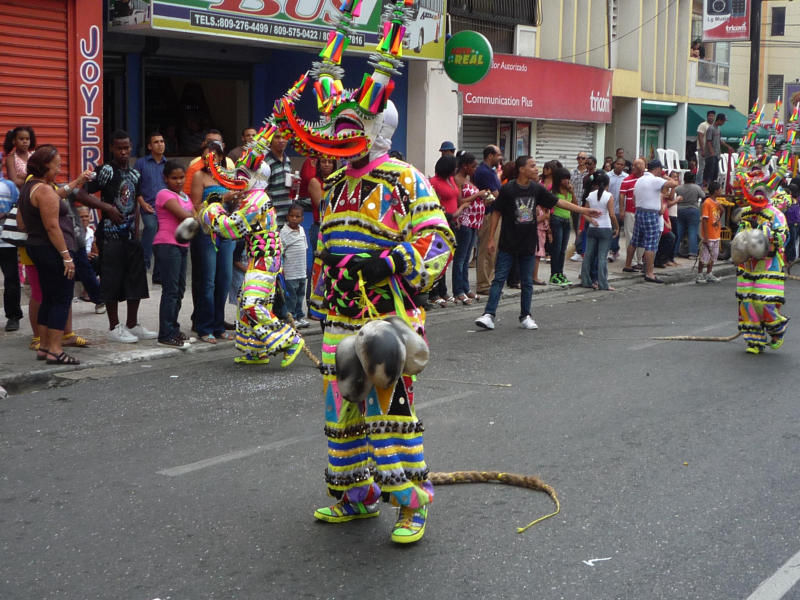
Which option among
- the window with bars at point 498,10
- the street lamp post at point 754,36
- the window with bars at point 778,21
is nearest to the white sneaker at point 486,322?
the window with bars at point 498,10

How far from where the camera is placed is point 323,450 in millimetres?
6484

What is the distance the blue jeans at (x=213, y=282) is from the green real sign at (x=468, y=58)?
8.79 meters

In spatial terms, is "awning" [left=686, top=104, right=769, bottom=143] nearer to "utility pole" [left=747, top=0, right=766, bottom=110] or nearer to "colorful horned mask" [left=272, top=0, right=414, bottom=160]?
"utility pole" [left=747, top=0, right=766, bottom=110]

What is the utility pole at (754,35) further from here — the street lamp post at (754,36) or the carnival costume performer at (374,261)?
the carnival costume performer at (374,261)

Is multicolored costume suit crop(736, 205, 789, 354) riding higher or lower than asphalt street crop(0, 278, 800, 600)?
higher

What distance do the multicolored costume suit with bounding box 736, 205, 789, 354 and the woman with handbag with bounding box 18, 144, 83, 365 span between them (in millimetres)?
6156

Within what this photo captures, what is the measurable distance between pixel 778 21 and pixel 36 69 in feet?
134

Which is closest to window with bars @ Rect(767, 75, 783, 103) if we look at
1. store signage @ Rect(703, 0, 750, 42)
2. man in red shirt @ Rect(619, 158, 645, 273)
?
store signage @ Rect(703, 0, 750, 42)

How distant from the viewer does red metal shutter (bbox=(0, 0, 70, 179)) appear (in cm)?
1258

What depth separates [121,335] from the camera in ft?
33.2

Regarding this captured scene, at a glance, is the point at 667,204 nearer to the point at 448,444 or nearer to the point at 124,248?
the point at 124,248

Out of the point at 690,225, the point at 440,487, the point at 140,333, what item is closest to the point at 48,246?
the point at 140,333

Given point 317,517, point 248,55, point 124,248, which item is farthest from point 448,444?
point 248,55

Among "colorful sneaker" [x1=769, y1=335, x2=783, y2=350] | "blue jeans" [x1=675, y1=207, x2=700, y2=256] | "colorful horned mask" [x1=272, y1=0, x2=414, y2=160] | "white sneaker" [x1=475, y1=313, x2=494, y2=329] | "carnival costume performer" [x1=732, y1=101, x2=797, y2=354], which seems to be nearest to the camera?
"colorful horned mask" [x1=272, y1=0, x2=414, y2=160]
